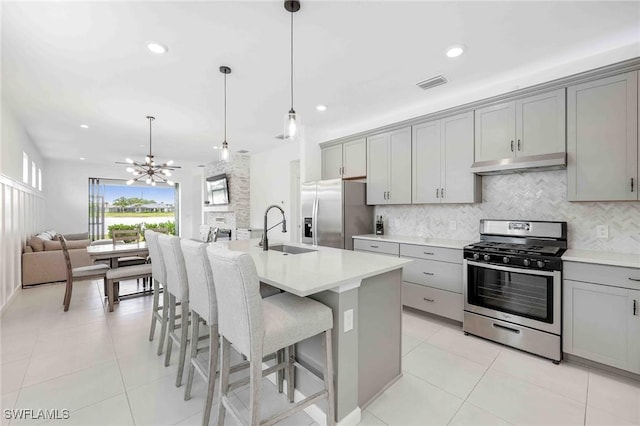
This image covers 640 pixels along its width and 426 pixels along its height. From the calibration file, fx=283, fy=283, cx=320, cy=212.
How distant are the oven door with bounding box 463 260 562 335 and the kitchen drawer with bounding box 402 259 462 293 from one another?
13 centimetres

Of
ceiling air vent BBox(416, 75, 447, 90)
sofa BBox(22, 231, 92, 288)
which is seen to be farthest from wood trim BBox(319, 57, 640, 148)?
sofa BBox(22, 231, 92, 288)

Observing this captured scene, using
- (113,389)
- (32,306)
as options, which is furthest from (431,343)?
(32,306)

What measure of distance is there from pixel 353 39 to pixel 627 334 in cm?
313

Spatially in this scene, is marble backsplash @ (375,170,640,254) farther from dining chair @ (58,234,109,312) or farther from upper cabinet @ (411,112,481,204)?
dining chair @ (58,234,109,312)

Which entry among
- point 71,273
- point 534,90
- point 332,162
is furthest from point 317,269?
point 71,273

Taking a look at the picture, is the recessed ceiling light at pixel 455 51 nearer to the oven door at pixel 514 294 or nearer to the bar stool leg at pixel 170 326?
the oven door at pixel 514 294

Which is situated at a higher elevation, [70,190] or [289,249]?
[70,190]

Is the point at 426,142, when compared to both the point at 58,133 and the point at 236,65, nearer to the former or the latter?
the point at 236,65

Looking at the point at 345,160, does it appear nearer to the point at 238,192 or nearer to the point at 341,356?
the point at 341,356

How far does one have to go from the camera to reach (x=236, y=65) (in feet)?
9.27

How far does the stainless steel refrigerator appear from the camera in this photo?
13.4 ft

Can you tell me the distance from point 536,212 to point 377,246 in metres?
1.78

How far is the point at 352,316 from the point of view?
1730 mm

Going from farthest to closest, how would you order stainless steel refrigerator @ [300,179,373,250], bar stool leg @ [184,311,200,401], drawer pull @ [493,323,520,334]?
stainless steel refrigerator @ [300,179,373,250] → drawer pull @ [493,323,520,334] → bar stool leg @ [184,311,200,401]
